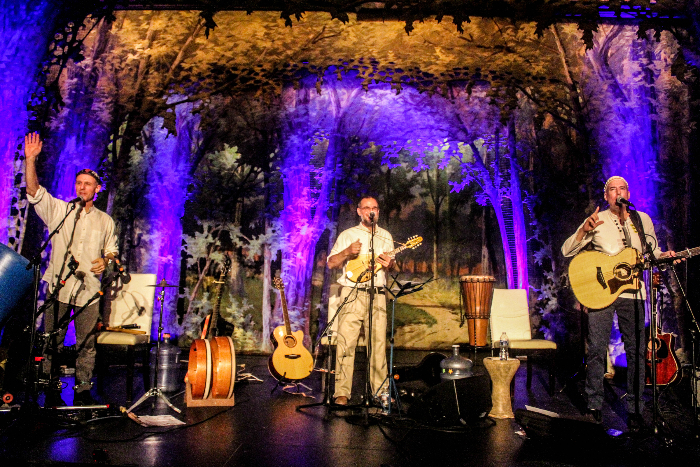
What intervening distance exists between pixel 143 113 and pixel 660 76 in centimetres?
690

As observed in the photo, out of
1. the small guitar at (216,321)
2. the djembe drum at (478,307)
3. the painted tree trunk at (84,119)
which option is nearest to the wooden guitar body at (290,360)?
the small guitar at (216,321)

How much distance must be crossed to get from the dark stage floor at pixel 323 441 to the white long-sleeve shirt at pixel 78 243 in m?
0.94

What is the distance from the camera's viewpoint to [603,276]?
14.4ft

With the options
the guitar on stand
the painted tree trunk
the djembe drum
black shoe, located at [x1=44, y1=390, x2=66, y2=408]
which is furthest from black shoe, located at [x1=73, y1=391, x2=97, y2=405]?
the guitar on stand

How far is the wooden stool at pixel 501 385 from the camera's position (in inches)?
177

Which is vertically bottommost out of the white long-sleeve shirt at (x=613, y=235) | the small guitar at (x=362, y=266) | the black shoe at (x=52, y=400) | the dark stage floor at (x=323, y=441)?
the dark stage floor at (x=323, y=441)

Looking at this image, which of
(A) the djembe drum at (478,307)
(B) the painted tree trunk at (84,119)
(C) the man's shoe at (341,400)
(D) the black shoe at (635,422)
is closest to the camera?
(D) the black shoe at (635,422)

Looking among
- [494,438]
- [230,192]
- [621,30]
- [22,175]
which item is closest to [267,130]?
[230,192]

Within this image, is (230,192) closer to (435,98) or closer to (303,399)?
(435,98)

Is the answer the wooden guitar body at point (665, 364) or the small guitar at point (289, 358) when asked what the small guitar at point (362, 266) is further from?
the wooden guitar body at point (665, 364)

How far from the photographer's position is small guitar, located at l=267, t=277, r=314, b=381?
17.5 ft

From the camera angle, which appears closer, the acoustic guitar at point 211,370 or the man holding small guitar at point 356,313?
the acoustic guitar at point 211,370

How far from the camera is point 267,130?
7980 millimetres

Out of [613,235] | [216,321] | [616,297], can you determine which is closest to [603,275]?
[616,297]
